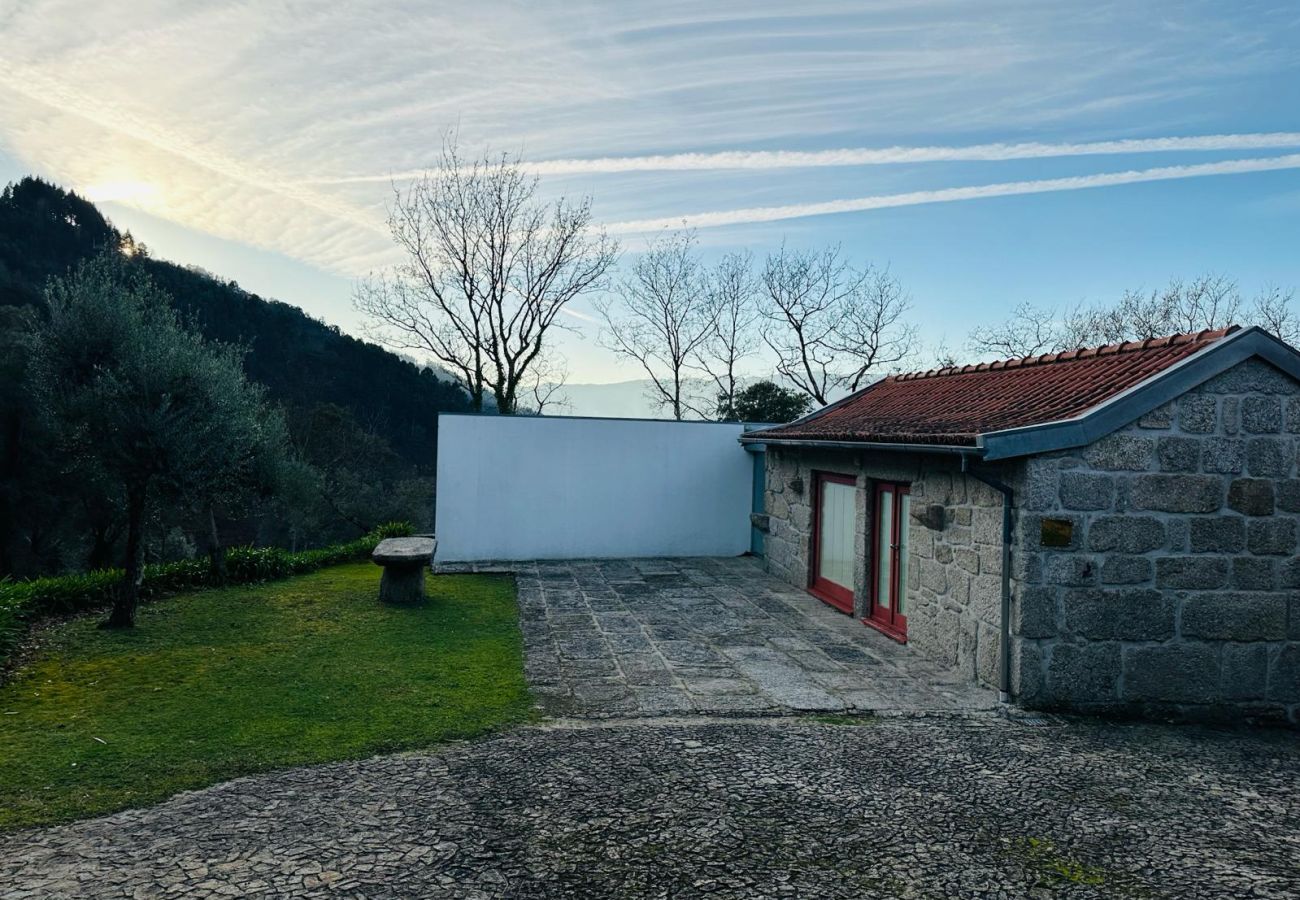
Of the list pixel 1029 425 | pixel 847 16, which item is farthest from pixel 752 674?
pixel 847 16

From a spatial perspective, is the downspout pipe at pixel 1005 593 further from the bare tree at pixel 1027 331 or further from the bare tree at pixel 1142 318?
the bare tree at pixel 1027 331

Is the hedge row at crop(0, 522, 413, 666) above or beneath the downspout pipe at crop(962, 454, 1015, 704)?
beneath

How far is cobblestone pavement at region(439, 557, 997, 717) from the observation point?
655 centimetres

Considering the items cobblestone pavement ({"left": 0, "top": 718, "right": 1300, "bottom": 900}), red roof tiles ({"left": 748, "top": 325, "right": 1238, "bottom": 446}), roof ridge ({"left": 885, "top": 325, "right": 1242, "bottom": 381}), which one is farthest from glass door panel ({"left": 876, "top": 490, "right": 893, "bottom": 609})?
cobblestone pavement ({"left": 0, "top": 718, "right": 1300, "bottom": 900})

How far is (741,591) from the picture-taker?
38.1 feet

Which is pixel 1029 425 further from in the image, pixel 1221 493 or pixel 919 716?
pixel 919 716

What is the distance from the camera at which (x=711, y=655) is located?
26.3ft

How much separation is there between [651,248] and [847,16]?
18082 mm

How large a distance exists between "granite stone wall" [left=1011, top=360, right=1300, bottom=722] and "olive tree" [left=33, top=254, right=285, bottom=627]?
330 inches

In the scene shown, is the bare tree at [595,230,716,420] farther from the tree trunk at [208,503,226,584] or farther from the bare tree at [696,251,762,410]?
the tree trunk at [208,503,226,584]

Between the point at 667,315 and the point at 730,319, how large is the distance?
2.21 metres

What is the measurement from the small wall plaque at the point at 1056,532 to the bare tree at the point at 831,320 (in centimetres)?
2015

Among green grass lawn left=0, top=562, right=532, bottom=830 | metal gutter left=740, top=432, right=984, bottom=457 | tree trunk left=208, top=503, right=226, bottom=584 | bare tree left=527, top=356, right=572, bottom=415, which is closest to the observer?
green grass lawn left=0, top=562, right=532, bottom=830

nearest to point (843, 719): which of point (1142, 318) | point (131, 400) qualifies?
point (131, 400)
